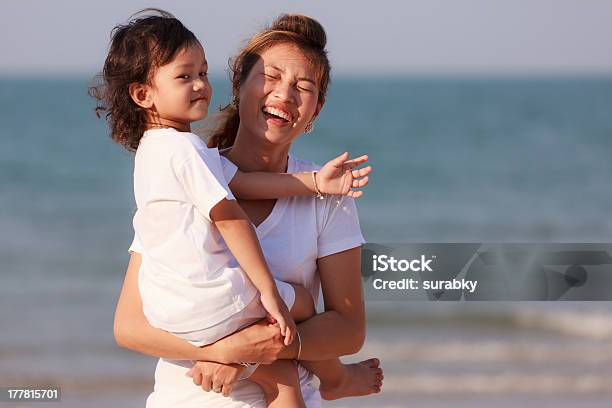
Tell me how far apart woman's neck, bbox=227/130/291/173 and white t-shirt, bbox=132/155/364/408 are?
83mm

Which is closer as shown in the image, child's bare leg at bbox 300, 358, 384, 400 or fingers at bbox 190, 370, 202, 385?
fingers at bbox 190, 370, 202, 385

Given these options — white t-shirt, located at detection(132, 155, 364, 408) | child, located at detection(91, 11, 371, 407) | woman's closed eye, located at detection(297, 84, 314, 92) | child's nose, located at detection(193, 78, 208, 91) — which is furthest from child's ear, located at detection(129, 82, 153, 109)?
woman's closed eye, located at detection(297, 84, 314, 92)

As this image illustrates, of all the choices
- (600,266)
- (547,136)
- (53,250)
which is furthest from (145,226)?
(547,136)

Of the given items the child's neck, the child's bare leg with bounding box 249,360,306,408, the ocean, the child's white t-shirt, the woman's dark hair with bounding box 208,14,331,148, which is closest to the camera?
the child's white t-shirt

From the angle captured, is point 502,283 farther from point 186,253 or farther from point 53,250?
point 186,253

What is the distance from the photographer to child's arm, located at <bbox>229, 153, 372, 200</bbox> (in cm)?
270

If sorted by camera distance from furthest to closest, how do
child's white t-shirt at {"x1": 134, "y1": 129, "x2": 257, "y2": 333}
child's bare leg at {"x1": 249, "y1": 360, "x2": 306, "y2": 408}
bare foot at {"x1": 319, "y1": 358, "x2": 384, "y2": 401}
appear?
bare foot at {"x1": 319, "y1": 358, "x2": 384, "y2": 401} → child's bare leg at {"x1": 249, "y1": 360, "x2": 306, "y2": 408} → child's white t-shirt at {"x1": 134, "y1": 129, "x2": 257, "y2": 333}

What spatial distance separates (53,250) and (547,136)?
1473cm

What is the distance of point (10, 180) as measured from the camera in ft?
53.3

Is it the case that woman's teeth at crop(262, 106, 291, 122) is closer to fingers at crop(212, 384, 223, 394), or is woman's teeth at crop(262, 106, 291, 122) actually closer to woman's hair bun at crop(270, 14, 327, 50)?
woman's hair bun at crop(270, 14, 327, 50)

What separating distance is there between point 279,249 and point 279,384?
338mm

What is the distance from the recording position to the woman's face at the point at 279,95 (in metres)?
2.77

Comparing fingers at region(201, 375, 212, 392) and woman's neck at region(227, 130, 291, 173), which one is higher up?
woman's neck at region(227, 130, 291, 173)

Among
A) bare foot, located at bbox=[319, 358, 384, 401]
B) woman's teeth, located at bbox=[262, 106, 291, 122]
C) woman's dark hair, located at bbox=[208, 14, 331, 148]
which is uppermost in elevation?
woman's dark hair, located at bbox=[208, 14, 331, 148]
